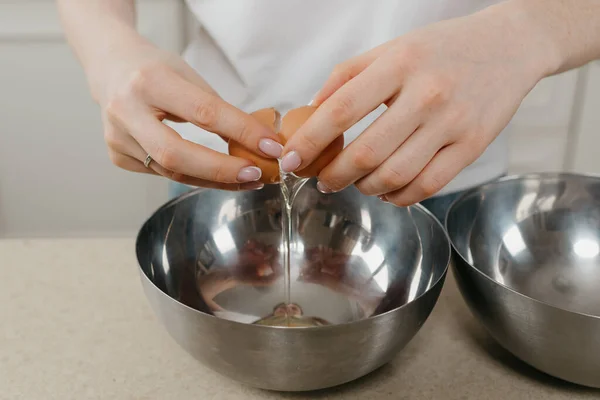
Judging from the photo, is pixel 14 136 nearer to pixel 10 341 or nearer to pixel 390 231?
pixel 10 341

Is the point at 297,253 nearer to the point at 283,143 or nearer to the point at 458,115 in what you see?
the point at 283,143

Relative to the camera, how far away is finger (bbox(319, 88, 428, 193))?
1.96 ft

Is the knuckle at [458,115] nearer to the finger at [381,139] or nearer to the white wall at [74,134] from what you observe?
the finger at [381,139]

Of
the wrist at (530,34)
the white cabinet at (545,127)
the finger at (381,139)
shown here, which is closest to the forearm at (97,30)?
the finger at (381,139)

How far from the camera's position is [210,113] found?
2.09 feet

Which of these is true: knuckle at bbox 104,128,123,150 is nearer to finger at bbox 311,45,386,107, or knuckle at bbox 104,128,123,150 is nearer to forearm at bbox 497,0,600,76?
finger at bbox 311,45,386,107

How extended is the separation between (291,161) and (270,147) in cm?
4

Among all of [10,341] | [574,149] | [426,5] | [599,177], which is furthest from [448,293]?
[574,149]

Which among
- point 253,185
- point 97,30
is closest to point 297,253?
point 253,185

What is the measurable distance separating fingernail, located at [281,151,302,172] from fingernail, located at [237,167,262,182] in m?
0.04

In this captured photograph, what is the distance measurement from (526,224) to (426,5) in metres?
0.35

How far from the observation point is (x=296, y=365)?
23.2 inches

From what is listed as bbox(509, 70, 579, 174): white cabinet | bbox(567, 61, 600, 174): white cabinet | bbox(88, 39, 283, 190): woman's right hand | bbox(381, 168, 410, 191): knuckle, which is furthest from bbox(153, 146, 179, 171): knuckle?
bbox(567, 61, 600, 174): white cabinet

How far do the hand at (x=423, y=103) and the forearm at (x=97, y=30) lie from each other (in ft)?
0.93
